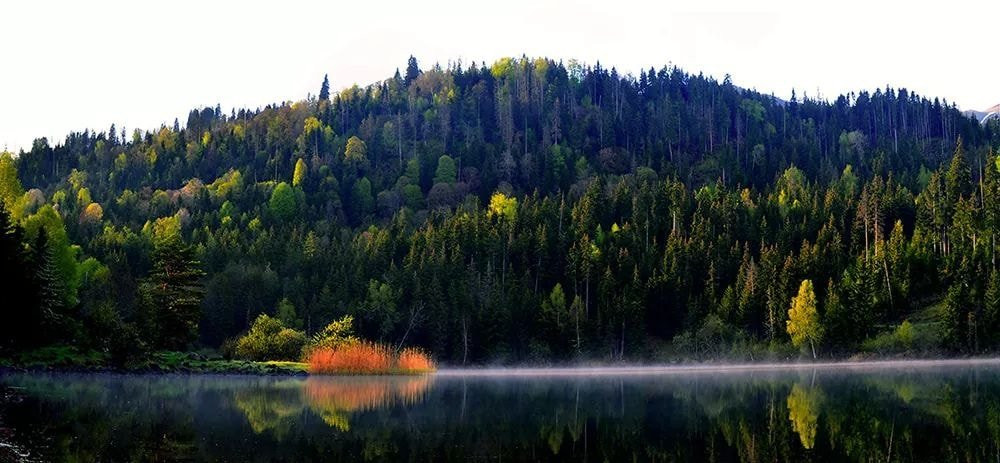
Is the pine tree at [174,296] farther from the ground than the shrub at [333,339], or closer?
farther from the ground

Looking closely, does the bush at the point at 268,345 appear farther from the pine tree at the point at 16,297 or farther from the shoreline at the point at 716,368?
the pine tree at the point at 16,297

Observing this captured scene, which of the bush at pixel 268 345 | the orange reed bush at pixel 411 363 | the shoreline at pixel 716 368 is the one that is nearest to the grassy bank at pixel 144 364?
the bush at pixel 268 345

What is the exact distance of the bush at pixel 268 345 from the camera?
9538 centimetres

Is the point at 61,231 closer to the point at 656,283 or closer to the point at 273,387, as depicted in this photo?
the point at 273,387

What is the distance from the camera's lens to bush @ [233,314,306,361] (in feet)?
313

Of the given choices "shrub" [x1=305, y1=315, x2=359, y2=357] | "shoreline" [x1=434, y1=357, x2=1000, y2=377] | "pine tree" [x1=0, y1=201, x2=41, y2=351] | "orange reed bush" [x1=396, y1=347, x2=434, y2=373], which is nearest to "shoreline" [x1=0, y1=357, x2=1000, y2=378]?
"shoreline" [x1=434, y1=357, x2=1000, y2=377]

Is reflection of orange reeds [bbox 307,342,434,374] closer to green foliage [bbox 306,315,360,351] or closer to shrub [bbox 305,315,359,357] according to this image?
shrub [bbox 305,315,359,357]

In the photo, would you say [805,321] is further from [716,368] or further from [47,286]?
[47,286]

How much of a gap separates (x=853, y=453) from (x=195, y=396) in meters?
37.3

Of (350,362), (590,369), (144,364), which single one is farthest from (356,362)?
(590,369)

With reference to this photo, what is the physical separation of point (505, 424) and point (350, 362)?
50.2m

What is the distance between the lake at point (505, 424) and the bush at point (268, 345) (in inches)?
1377

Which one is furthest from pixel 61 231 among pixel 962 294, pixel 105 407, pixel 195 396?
pixel 962 294

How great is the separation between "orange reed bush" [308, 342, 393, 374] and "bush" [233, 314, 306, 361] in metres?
9.08
